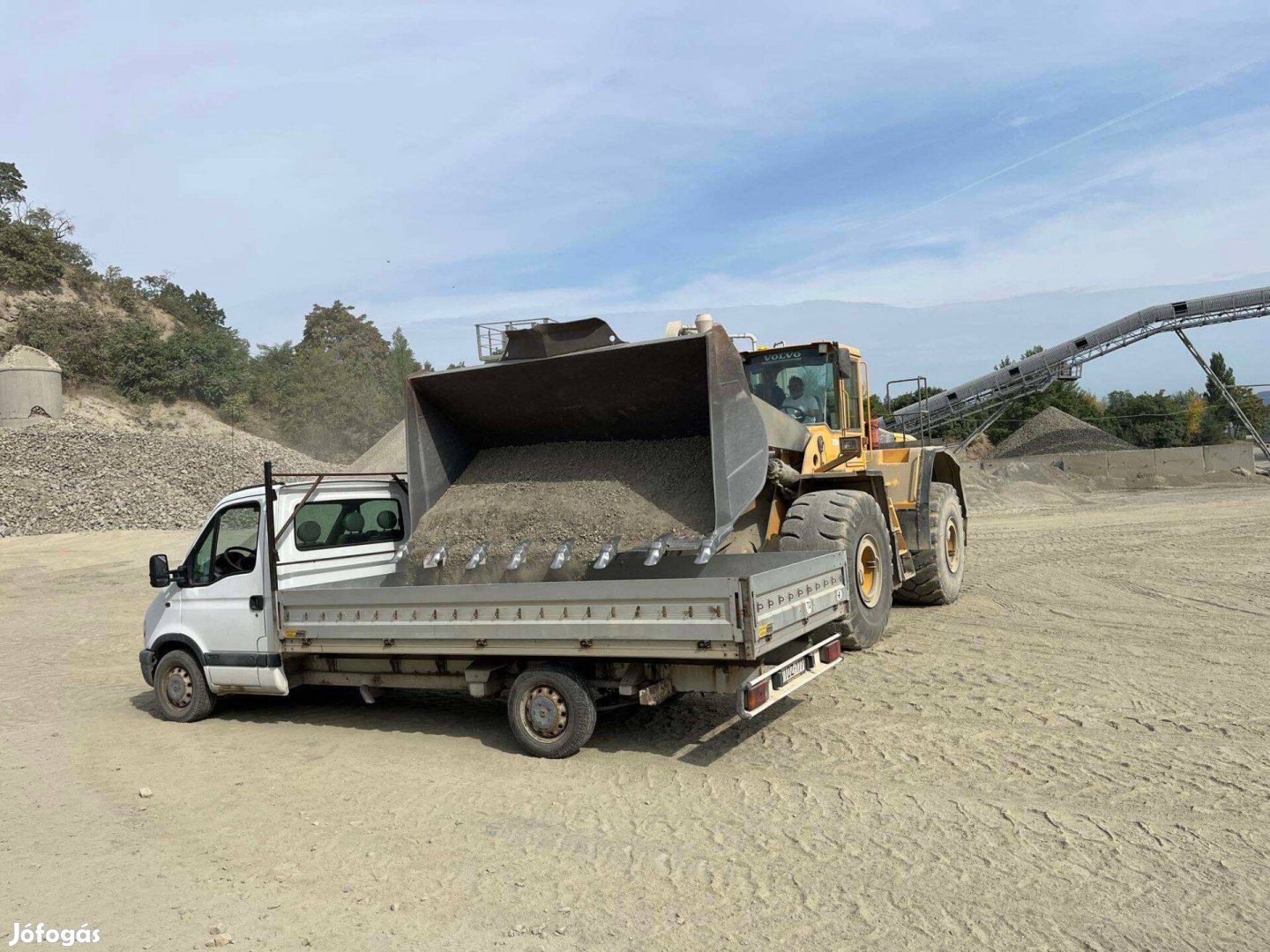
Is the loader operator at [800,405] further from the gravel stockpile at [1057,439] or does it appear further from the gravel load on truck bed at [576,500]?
the gravel stockpile at [1057,439]

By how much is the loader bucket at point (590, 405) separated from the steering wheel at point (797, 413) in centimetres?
202

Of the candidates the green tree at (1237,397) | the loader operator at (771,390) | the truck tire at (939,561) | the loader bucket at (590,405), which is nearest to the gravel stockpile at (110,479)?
the loader bucket at (590,405)

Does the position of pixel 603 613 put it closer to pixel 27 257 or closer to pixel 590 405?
pixel 590 405

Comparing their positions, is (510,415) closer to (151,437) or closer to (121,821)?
(121,821)

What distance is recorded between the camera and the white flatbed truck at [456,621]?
16.6 ft

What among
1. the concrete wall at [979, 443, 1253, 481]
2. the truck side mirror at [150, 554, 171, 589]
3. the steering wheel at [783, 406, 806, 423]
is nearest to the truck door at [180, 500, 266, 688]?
the truck side mirror at [150, 554, 171, 589]

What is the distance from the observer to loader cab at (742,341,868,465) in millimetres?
8578

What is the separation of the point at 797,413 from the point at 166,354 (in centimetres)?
4265

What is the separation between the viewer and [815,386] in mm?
8695

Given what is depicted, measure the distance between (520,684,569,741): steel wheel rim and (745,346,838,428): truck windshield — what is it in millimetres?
4061

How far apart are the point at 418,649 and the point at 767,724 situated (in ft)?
7.61

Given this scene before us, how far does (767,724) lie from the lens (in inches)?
235

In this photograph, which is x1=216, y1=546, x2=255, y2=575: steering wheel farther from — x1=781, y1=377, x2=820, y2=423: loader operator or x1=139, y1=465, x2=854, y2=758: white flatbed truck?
x1=781, y1=377, x2=820, y2=423: loader operator

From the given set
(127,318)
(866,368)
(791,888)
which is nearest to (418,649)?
(791,888)
